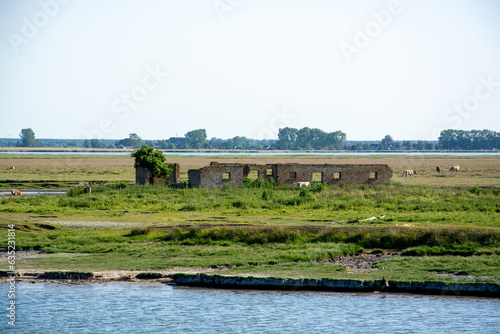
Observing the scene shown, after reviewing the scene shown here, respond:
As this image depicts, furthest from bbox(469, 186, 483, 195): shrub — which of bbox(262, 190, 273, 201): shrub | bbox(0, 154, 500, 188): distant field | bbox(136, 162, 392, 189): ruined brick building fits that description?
bbox(0, 154, 500, 188): distant field

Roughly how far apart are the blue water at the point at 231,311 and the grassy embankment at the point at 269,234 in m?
1.29

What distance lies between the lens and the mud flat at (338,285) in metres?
14.4

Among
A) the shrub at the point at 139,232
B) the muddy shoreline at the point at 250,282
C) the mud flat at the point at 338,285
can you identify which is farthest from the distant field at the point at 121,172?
the mud flat at the point at 338,285

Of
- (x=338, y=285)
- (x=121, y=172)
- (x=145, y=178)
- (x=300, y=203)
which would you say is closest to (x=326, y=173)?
(x=300, y=203)

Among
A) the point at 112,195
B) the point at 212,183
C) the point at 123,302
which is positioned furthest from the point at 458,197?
the point at 123,302

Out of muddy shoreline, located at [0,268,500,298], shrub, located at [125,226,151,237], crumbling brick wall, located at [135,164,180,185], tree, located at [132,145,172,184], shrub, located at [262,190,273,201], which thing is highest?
tree, located at [132,145,172,184]

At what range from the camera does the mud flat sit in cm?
1435

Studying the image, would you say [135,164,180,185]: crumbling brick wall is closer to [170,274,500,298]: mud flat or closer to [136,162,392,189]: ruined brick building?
[136,162,392,189]: ruined brick building

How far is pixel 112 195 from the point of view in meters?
Result: 34.5

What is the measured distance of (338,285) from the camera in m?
14.8

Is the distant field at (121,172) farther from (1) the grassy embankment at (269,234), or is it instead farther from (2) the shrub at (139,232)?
(2) the shrub at (139,232)

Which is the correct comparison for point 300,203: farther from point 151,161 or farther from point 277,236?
point 151,161

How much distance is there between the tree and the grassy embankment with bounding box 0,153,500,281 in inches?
280

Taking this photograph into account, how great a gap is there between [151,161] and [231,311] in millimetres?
27149
